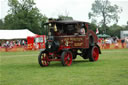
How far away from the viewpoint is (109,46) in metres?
34.8

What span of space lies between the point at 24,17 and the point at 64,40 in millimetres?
59683

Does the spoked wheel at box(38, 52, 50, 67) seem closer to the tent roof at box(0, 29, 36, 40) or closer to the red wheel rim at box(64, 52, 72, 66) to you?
the red wheel rim at box(64, 52, 72, 66)

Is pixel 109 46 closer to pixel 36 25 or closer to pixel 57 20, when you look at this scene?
pixel 57 20

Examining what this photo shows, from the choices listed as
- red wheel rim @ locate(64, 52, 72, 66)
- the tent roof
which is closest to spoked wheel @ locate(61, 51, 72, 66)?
red wheel rim @ locate(64, 52, 72, 66)

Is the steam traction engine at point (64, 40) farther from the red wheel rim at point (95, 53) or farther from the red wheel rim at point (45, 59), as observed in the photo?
the red wheel rim at point (95, 53)

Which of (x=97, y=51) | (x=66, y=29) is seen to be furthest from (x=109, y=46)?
(x=66, y=29)

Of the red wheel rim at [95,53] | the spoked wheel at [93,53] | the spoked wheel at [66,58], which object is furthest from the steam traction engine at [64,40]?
the red wheel rim at [95,53]

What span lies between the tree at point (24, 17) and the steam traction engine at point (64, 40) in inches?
2174

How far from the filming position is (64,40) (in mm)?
14195

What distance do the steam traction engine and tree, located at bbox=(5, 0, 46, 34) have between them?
2174 inches

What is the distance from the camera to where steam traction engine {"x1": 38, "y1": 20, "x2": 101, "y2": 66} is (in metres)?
13.8

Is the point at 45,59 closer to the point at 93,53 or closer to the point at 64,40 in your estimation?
the point at 64,40

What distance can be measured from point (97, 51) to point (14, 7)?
61648 mm

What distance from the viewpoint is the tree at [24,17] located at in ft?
234
